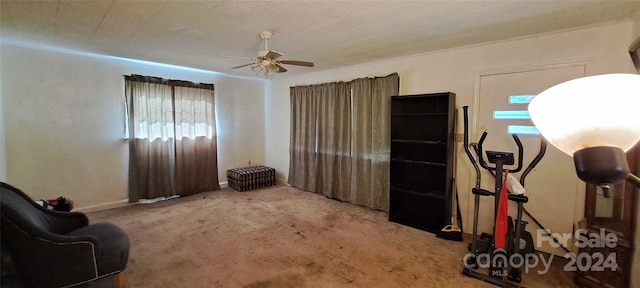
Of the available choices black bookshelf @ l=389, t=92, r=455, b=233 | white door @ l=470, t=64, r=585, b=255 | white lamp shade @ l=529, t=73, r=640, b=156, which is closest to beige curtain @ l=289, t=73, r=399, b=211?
black bookshelf @ l=389, t=92, r=455, b=233

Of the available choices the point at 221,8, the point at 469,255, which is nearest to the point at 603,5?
the point at 469,255

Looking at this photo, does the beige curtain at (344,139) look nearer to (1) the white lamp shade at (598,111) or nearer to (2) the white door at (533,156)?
(2) the white door at (533,156)

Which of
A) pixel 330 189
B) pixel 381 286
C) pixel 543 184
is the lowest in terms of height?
pixel 381 286

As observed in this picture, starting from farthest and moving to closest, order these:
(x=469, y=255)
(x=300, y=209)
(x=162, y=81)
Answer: (x=162, y=81) < (x=300, y=209) < (x=469, y=255)

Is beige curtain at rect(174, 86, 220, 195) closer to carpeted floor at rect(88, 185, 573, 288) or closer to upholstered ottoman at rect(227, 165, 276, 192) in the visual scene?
upholstered ottoman at rect(227, 165, 276, 192)

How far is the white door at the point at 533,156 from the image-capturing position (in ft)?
9.02

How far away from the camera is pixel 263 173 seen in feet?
17.9

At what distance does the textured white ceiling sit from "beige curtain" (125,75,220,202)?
95 centimetres

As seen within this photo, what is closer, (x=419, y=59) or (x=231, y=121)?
(x=419, y=59)

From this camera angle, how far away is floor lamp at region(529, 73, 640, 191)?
50 centimetres

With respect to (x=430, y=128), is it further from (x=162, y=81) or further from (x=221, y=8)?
(x=162, y=81)

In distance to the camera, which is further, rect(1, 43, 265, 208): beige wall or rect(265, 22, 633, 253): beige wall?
Answer: rect(1, 43, 265, 208): beige wall

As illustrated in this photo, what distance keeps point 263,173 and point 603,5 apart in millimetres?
4973

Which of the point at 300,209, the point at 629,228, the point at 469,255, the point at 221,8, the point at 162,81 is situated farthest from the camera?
the point at 162,81
